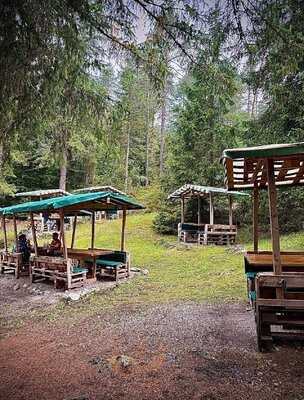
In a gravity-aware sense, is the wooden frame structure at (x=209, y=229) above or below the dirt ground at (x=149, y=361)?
above

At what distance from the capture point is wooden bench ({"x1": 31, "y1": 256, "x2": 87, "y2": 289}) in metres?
9.89

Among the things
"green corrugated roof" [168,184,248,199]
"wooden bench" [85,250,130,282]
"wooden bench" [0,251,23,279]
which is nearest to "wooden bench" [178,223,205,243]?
"green corrugated roof" [168,184,248,199]

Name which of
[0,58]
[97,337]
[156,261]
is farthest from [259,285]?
[156,261]

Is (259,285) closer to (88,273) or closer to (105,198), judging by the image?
(105,198)

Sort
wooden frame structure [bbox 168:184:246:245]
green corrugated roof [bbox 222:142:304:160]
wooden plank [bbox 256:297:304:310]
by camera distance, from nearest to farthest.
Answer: green corrugated roof [bbox 222:142:304:160]
wooden plank [bbox 256:297:304:310]
wooden frame structure [bbox 168:184:246:245]

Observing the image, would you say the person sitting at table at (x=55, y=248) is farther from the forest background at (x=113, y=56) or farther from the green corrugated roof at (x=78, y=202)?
the forest background at (x=113, y=56)

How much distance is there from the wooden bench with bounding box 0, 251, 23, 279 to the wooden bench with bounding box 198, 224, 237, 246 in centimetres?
886

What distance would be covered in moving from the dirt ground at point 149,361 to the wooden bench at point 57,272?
9.41ft

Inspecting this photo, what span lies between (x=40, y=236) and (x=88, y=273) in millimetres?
14032

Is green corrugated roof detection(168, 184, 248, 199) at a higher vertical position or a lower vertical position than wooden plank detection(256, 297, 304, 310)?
higher

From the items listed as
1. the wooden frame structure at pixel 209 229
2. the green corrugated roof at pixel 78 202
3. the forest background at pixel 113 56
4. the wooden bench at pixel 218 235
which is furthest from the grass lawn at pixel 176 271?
the forest background at pixel 113 56

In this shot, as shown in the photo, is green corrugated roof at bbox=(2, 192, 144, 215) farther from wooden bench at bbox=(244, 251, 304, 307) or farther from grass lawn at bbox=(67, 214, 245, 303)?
wooden bench at bbox=(244, 251, 304, 307)

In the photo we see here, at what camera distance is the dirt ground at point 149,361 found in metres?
4.07

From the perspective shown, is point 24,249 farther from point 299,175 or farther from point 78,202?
point 299,175
